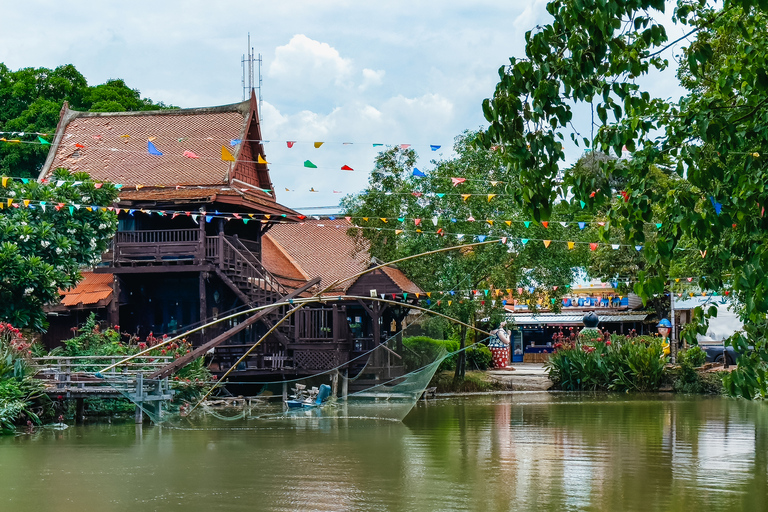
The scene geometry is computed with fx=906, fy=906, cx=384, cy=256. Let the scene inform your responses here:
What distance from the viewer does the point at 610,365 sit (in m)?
30.5

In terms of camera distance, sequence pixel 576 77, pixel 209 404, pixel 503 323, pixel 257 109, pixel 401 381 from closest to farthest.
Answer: pixel 576 77, pixel 401 381, pixel 209 404, pixel 257 109, pixel 503 323

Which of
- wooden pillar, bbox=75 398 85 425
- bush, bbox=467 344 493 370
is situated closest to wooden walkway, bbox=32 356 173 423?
wooden pillar, bbox=75 398 85 425

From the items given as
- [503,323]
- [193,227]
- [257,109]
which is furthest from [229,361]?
[503,323]

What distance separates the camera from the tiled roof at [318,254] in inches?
1161

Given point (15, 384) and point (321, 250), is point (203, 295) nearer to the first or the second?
point (15, 384)

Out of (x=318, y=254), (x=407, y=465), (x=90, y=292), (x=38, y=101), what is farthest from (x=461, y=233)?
(x=38, y=101)

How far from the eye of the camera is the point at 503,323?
3117 centimetres

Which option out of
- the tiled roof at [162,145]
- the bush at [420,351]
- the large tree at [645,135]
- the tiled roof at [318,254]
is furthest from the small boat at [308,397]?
the large tree at [645,135]

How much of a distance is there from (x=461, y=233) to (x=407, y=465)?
41.7ft

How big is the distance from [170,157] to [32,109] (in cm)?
804

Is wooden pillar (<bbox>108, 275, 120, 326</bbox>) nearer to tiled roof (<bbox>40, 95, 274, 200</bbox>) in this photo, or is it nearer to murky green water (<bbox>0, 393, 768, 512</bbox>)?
tiled roof (<bbox>40, 95, 274, 200</bbox>)

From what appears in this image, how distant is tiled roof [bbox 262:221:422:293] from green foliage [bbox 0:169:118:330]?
8.26 metres

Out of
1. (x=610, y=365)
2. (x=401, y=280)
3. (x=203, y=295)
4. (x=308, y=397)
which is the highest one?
(x=401, y=280)

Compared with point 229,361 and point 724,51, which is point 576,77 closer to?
point 724,51
